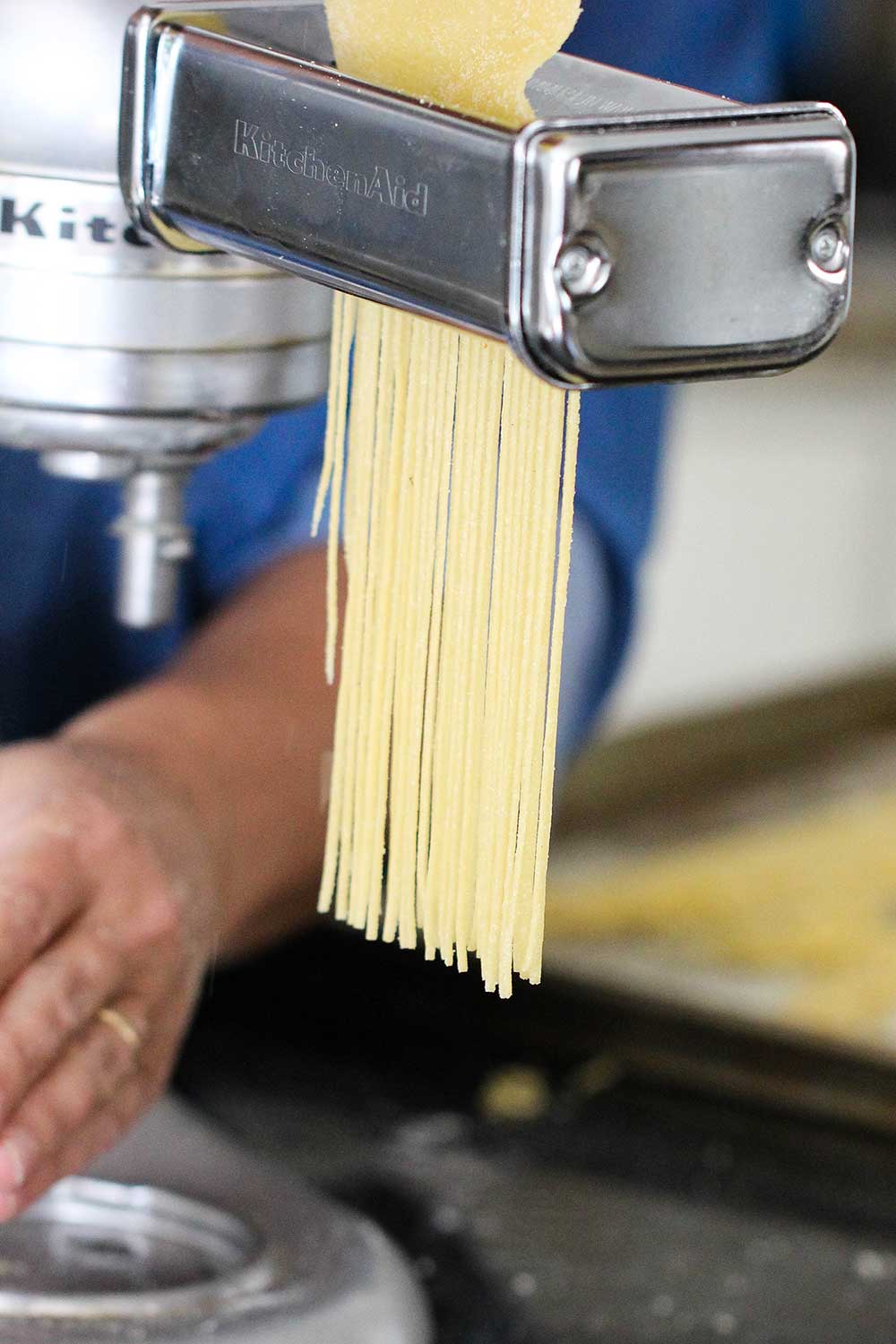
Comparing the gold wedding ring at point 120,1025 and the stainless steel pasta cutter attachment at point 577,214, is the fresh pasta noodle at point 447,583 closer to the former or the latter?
the stainless steel pasta cutter attachment at point 577,214

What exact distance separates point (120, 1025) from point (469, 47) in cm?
30

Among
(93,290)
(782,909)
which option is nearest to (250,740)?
(93,290)

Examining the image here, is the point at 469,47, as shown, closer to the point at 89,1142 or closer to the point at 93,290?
the point at 93,290

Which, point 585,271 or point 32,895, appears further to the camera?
point 32,895

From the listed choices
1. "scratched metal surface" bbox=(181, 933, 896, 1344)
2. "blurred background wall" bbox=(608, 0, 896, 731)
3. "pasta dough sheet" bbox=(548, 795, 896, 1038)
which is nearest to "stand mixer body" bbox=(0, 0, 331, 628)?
"scratched metal surface" bbox=(181, 933, 896, 1344)

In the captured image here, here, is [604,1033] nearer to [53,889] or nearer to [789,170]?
[53,889]

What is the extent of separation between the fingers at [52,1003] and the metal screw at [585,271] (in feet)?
0.92

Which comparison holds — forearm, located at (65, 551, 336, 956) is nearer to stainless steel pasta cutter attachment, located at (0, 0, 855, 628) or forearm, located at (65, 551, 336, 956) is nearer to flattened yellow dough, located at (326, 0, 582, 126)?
stainless steel pasta cutter attachment, located at (0, 0, 855, 628)

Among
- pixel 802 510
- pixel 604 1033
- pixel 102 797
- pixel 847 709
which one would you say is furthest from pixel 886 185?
pixel 102 797

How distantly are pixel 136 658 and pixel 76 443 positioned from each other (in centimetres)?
24

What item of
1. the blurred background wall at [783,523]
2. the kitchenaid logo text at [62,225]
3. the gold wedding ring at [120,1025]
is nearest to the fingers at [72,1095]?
the gold wedding ring at [120,1025]

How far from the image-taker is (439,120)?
0.28 metres

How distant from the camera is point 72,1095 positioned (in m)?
0.47

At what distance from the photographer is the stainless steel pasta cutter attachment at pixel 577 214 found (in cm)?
26
